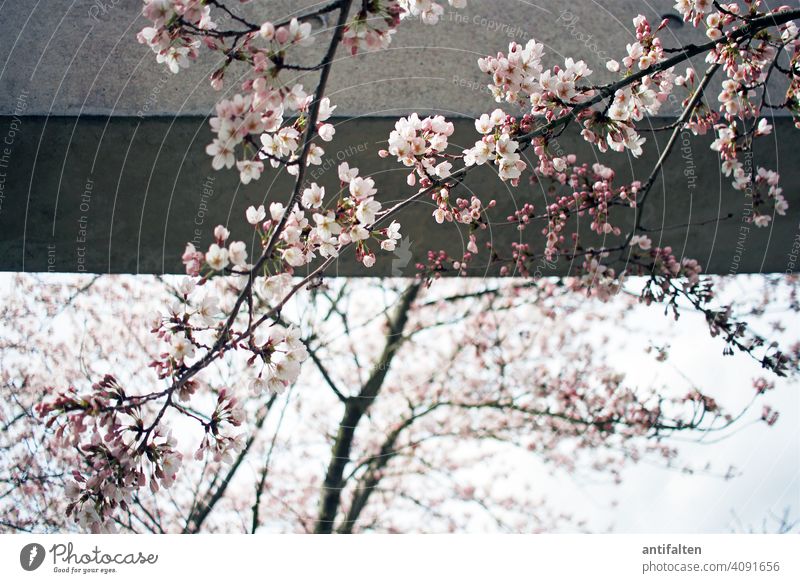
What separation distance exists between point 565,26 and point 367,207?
1612mm

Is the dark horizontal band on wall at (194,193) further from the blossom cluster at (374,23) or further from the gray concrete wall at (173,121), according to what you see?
the blossom cluster at (374,23)

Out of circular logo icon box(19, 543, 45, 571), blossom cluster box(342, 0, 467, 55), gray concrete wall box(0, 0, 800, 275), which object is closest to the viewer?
blossom cluster box(342, 0, 467, 55)

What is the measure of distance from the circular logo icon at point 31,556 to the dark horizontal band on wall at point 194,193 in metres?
1.33

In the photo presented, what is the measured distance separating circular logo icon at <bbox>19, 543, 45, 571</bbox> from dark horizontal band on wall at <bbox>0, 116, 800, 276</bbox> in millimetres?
1327

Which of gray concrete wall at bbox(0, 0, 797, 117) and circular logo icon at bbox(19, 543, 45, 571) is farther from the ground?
gray concrete wall at bbox(0, 0, 797, 117)

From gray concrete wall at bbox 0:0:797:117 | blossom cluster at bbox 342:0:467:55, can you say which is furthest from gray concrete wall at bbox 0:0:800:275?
blossom cluster at bbox 342:0:467:55

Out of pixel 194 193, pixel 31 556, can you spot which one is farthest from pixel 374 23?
pixel 31 556

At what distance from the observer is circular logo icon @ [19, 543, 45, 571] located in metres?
1.75

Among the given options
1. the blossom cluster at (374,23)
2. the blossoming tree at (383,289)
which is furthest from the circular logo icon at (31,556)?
the blossom cluster at (374,23)

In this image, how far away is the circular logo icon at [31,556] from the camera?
1755 mm

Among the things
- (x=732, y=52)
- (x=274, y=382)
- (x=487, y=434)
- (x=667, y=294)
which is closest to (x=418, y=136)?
(x=274, y=382)

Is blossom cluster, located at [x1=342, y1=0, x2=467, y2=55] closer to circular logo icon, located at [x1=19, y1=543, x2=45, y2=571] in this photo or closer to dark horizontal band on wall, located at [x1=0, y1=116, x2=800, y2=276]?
dark horizontal band on wall, located at [x1=0, y1=116, x2=800, y2=276]

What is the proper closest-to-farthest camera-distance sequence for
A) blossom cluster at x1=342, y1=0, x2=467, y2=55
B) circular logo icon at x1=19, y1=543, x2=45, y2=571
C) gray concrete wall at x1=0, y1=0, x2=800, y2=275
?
blossom cluster at x1=342, y1=0, x2=467, y2=55, circular logo icon at x1=19, y1=543, x2=45, y2=571, gray concrete wall at x1=0, y1=0, x2=800, y2=275

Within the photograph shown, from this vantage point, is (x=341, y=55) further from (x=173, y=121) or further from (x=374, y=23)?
(x=374, y=23)
